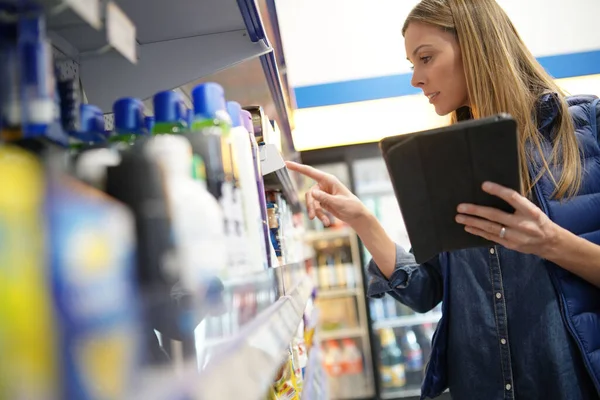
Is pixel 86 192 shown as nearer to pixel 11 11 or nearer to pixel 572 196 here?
pixel 11 11

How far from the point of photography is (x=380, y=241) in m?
1.57

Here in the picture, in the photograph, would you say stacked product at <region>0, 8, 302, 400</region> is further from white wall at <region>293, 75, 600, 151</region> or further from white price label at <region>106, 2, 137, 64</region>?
white wall at <region>293, 75, 600, 151</region>

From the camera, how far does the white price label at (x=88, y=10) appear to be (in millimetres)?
391

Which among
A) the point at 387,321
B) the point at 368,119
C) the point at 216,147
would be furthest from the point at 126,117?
the point at 387,321

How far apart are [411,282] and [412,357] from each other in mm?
2739

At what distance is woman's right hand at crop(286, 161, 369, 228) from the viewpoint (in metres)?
1.51

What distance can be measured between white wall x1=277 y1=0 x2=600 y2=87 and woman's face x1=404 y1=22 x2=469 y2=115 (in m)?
3.02

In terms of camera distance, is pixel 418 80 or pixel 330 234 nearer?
pixel 418 80

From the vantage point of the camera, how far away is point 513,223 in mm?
1069

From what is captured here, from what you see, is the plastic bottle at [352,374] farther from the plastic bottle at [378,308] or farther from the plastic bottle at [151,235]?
the plastic bottle at [151,235]

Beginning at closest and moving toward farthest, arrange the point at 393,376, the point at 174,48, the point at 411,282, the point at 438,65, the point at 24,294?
1. the point at 24,294
2. the point at 174,48
3. the point at 438,65
4. the point at 411,282
5. the point at 393,376

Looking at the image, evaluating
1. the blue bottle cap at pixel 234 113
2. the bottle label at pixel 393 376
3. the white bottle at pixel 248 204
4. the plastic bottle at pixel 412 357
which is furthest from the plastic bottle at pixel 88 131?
the plastic bottle at pixel 412 357

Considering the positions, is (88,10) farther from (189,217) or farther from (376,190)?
(376,190)

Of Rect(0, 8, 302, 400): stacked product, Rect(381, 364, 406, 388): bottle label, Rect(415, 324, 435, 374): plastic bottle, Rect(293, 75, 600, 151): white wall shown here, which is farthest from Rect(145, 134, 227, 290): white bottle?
Rect(415, 324, 435, 374): plastic bottle
